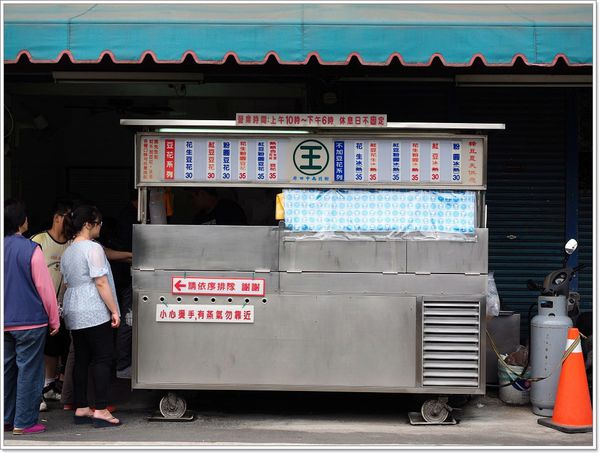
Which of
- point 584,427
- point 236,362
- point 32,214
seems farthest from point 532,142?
point 32,214

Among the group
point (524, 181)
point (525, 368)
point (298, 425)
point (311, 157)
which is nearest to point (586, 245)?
point (524, 181)

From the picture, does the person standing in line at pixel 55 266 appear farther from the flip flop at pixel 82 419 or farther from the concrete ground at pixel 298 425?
the flip flop at pixel 82 419

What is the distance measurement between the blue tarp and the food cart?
0.51 m

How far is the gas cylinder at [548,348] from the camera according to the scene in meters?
6.90

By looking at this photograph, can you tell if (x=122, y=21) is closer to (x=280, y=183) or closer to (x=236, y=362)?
(x=280, y=183)

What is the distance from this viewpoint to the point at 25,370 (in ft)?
20.3

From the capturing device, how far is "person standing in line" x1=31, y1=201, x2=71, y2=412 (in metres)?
7.11

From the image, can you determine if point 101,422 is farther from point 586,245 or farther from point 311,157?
point 586,245

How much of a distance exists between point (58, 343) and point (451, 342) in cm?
339

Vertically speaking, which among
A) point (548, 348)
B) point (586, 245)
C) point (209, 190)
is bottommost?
point (548, 348)

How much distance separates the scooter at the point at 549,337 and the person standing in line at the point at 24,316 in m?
3.91

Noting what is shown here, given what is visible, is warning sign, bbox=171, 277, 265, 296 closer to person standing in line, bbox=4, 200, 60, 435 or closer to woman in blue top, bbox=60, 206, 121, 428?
woman in blue top, bbox=60, 206, 121, 428

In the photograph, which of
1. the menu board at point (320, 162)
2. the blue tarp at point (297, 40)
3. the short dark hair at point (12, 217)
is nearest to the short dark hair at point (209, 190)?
the menu board at point (320, 162)

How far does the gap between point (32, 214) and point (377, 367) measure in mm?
6325
